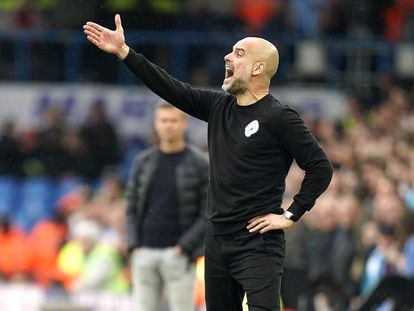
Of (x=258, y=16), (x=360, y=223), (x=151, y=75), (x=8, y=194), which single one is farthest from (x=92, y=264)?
(x=151, y=75)

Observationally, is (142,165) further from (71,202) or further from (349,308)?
(71,202)

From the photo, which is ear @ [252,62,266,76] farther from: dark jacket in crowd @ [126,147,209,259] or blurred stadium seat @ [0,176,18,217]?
blurred stadium seat @ [0,176,18,217]

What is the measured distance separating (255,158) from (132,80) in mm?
13075

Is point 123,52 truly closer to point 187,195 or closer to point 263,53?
point 263,53

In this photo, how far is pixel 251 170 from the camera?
9.37m

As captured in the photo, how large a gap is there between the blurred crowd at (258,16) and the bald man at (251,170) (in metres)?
12.3

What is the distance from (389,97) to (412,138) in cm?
276

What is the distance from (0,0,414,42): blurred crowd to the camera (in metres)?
22.1

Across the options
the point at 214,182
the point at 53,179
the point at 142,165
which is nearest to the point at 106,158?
the point at 53,179

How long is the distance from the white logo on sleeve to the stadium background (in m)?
9.46

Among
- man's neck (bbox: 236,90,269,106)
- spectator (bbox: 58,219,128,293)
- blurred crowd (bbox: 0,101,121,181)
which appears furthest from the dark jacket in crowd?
blurred crowd (bbox: 0,101,121,181)

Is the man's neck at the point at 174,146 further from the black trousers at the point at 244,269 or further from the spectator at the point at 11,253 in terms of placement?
the spectator at the point at 11,253

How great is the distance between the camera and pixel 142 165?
12.1 m

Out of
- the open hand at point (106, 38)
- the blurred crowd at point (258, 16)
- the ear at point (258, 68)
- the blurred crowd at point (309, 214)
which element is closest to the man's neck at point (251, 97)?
the ear at point (258, 68)
